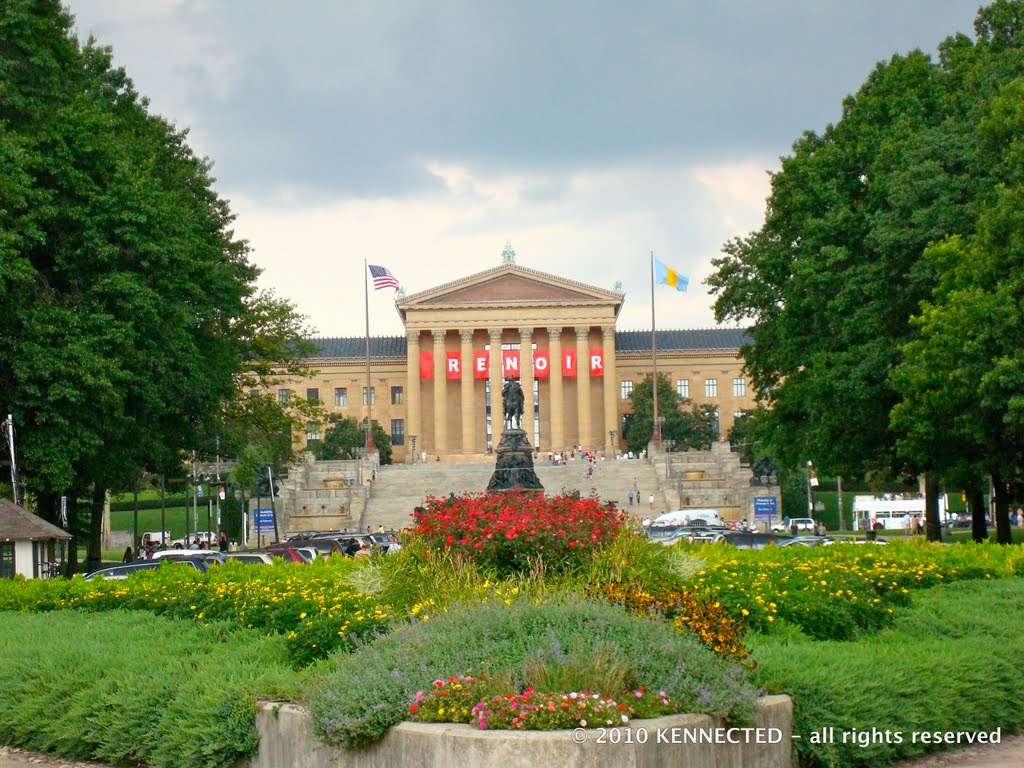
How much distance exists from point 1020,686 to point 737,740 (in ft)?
12.7

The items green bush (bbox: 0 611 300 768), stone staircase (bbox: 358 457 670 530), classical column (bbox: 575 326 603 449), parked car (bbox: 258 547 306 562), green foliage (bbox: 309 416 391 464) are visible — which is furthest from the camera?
classical column (bbox: 575 326 603 449)

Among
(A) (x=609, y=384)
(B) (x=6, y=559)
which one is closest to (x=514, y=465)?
(B) (x=6, y=559)

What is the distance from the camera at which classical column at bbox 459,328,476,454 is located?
11819 cm

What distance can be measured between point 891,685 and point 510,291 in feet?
359

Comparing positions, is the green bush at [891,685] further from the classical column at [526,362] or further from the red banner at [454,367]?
the red banner at [454,367]

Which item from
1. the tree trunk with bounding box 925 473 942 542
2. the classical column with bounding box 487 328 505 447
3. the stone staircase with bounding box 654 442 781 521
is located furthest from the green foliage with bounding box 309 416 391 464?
the tree trunk with bounding box 925 473 942 542

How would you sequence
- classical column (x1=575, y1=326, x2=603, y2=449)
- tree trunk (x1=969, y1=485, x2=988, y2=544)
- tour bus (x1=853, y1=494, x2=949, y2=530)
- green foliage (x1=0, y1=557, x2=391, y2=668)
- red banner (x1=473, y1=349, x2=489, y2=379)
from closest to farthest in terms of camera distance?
green foliage (x1=0, y1=557, x2=391, y2=668) → tree trunk (x1=969, y1=485, x2=988, y2=544) → tour bus (x1=853, y1=494, x2=949, y2=530) → classical column (x1=575, y1=326, x2=603, y2=449) → red banner (x1=473, y1=349, x2=489, y2=379)

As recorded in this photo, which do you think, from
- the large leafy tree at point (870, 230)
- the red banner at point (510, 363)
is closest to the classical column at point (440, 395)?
→ the red banner at point (510, 363)

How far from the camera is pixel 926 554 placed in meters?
20.5

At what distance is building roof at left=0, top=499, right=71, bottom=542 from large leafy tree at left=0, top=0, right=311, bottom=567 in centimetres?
524

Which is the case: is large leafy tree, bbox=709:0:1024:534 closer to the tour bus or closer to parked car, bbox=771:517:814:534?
parked car, bbox=771:517:814:534

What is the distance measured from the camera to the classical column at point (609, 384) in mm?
119688

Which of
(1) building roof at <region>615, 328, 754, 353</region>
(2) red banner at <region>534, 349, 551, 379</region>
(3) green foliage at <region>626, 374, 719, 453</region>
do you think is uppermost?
(1) building roof at <region>615, 328, 754, 353</region>

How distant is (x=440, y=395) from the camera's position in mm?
119688
